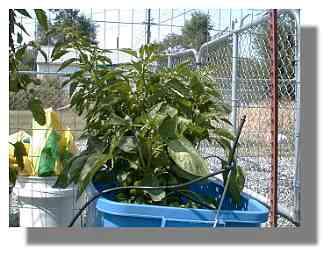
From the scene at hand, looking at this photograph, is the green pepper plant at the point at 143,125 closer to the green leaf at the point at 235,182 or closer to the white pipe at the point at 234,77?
the green leaf at the point at 235,182

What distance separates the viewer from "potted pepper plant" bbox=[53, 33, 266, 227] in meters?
0.88

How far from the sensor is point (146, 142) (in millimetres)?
949

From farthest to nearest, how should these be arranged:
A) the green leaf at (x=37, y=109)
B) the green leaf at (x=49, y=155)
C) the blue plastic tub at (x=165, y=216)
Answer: the green leaf at (x=49, y=155), the green leaf at (x=37, y=109), the blue plastic tub at (x=165, y=216)

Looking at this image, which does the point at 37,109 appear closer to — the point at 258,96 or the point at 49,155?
the point at 49,155

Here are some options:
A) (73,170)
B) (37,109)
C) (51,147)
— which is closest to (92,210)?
(73,170)

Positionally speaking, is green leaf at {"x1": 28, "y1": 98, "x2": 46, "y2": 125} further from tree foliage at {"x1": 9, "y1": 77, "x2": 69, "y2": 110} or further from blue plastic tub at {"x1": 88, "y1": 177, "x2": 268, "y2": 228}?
tree foliage at {"x1": 9, "y1": 77, "x2": 69, "y2": 110}

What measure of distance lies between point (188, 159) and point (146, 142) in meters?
0.11

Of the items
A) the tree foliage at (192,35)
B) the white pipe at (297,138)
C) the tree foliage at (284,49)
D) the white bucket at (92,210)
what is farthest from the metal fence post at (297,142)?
the white bucket at (92,210)

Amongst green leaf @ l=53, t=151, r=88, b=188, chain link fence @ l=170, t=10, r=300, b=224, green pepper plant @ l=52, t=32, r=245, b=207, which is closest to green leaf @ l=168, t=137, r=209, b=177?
green pepper plant @ l=52, t=32, r=245, b=207

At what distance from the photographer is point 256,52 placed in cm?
149

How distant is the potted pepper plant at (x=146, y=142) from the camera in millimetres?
878

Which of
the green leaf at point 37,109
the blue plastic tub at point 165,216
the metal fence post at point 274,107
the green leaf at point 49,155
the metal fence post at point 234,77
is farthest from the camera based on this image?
the metal fence post at point 234,77
